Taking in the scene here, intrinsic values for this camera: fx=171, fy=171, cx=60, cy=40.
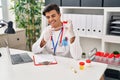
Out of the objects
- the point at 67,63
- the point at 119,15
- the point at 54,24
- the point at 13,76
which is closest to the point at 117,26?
the point at 119,15

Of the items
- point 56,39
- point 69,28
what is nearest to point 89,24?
point 56,39

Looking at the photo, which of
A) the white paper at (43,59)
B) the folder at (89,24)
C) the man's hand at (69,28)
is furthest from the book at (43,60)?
the folder at (89,24)

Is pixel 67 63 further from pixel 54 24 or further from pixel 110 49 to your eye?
pixel 110 49

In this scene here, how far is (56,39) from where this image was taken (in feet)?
6.27

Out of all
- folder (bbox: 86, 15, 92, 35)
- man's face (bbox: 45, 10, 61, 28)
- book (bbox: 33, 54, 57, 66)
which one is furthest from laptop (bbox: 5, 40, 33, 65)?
folder (bbox: 86, 15, 92, 35)

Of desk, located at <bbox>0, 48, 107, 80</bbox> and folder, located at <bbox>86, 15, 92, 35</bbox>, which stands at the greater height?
folder, located at <bbox>86, 15, 92, 35</bbox>

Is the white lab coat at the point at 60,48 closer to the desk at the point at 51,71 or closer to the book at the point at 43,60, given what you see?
the book at the point at 43,60

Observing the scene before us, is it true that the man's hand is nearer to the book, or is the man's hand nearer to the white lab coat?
the white lab coat

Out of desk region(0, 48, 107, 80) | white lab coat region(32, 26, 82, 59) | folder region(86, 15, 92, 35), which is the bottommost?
desk region(0, 48, 107, 80)

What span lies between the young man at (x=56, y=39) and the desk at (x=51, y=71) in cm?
27

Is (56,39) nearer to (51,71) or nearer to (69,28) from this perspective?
(69,28)

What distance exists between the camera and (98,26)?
2414 mm

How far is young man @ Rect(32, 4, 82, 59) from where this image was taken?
1.75 meters

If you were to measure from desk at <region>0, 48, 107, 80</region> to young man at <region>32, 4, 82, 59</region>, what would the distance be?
0.27 meters
